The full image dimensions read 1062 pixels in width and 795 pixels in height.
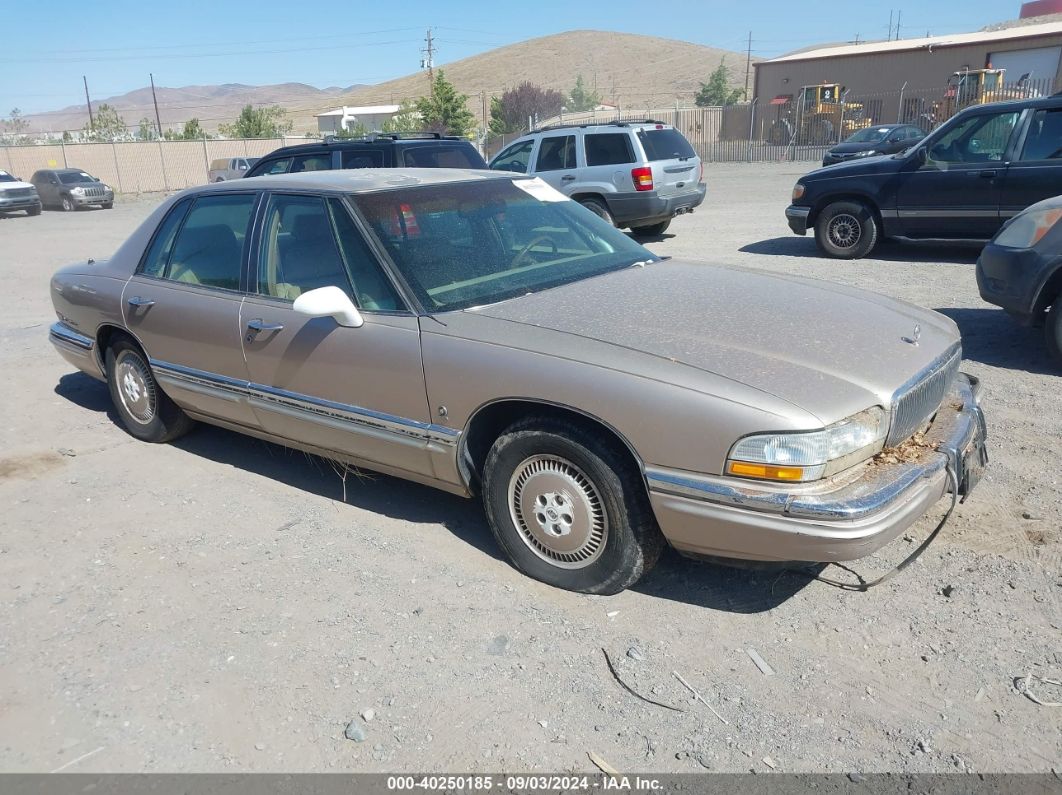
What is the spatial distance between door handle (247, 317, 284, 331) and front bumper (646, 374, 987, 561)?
2.08 metres

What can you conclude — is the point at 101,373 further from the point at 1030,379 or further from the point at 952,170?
the point at 952,170

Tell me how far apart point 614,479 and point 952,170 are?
8.10m

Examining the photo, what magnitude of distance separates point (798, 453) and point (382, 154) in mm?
7955

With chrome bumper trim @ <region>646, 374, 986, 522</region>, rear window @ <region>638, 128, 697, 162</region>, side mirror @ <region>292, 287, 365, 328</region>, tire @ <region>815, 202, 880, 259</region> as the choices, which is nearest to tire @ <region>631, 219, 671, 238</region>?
rear window @ <region>638, 128, 697, 162</region>

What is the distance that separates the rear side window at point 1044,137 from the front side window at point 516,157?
275 inches

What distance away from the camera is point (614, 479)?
3139 millimetres

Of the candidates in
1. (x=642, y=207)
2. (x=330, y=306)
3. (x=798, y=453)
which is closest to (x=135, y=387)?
(x=330, y=306)

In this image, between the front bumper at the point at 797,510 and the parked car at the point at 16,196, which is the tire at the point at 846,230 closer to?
the front bumper at the point at 797,510

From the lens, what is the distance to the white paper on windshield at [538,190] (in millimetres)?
4527

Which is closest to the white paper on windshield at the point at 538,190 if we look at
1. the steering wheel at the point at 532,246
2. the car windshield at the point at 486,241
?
the car windshield at the point at 486,241

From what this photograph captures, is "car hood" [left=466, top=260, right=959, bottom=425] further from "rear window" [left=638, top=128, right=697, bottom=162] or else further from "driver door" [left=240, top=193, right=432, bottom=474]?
"rear window" [left=638, top=128, right=697, bottom=162]

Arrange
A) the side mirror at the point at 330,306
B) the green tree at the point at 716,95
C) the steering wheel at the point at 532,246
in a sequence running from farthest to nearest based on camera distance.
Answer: the green tree at the point at 716,95 < the steering wheel at the point at 532,246 < the side mirror at the point at 330,306

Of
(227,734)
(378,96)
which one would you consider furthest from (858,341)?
(378,96)

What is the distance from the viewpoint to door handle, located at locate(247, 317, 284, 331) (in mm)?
4096
